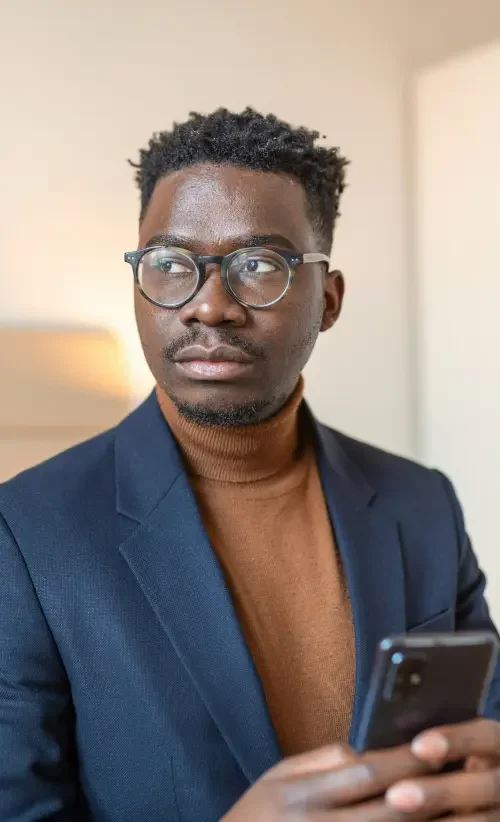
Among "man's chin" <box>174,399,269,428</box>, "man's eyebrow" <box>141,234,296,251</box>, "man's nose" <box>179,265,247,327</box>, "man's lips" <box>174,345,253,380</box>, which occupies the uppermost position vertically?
"man's eyebrow" <box>141,234,296,251</box>

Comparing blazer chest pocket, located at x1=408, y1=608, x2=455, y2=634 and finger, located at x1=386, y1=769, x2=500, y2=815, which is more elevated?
finger, located at x1=386, y1=769, x2=500, y2=815

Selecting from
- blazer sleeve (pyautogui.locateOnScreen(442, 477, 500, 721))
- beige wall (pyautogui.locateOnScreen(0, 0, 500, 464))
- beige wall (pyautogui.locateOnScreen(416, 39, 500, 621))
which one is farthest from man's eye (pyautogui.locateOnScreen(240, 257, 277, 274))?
beige wall (pyautogui.locateOnScreen(416, 39, 500, 621))

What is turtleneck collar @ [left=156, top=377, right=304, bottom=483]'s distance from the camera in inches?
41.6

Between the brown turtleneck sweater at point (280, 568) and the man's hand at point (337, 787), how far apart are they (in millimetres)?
271

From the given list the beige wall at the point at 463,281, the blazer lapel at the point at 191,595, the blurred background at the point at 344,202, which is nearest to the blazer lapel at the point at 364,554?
the blazer lapel at the point at 191,595

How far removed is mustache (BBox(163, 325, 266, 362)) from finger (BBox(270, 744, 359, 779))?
1.51 ft

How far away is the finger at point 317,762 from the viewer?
687 millimetres

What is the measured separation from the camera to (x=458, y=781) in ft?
2.28

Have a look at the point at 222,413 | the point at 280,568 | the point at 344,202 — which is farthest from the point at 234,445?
the point at 344,202

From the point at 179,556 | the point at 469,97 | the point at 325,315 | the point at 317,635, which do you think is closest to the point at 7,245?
the point at 325,315

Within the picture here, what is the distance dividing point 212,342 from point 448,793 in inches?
20.8

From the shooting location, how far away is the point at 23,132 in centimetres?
149

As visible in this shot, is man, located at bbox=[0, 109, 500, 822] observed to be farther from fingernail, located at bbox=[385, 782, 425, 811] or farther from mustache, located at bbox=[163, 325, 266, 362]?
fingernail, located at bbox=[385, 782, 425, 811]

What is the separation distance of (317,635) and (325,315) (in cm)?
44
